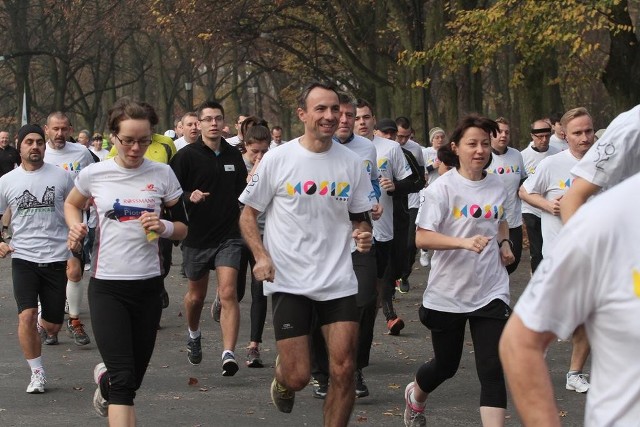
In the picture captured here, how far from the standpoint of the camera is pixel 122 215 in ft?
23.4

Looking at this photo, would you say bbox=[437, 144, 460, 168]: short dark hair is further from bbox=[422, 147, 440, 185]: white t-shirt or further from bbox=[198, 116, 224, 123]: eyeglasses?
bbox=[422, 147, 440, 185]: white t-shirt

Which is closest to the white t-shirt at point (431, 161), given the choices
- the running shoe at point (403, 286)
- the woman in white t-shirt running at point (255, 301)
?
the running shoe at point (403, 286)

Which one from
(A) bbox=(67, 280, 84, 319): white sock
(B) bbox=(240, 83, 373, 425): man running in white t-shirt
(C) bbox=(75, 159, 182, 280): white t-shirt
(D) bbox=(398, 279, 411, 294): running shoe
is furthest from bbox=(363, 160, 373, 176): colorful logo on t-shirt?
(D) bbox=(398, 279, 411, 294): running shoe

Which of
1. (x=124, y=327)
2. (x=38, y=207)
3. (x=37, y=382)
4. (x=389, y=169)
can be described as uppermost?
(x=389, y=169)

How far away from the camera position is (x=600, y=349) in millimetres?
2852

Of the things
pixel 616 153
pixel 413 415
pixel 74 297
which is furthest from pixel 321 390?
pixel 616 153

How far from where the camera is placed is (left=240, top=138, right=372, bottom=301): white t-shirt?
23.1 ft

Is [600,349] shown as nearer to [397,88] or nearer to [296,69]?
[397,88]

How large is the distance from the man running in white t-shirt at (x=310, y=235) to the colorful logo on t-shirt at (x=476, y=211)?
0.51 metres

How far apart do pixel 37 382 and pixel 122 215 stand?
262 cm

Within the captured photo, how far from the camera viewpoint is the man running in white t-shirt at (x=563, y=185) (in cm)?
897

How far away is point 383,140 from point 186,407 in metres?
→ 3.71

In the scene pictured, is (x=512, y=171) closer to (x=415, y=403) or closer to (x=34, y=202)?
(x=34, y=202)

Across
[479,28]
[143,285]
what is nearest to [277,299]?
[143,285]
